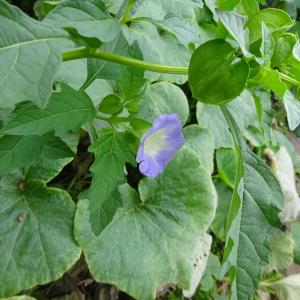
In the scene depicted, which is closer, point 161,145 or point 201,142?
point 161,145

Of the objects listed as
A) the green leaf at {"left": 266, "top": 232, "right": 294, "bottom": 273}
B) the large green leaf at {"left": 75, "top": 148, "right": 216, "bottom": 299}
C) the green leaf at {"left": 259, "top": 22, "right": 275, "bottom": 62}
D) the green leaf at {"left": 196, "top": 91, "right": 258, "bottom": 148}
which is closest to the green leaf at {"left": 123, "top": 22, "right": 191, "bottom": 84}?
the green leaf at {"left": 196, "top": 91, "right": 258, "bottom": 148}

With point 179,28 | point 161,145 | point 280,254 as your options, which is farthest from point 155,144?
point 280,254

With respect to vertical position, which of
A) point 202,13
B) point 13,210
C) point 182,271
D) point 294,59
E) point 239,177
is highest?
point 294,59

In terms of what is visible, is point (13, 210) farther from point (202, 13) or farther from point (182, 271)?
point (202, 13)

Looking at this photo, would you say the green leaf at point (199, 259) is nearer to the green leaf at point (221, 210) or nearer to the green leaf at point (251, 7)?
the green leaf at point (221, 210)

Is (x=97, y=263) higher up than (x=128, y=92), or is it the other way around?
(x=128, y=92)

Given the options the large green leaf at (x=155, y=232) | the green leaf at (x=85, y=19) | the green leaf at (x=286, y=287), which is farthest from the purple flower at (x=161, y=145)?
the green leaf at (x=286, y=287)

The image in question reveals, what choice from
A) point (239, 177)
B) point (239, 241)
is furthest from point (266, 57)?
point (239, 241)

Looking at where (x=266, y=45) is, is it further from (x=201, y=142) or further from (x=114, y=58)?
(x=201, y=142)
